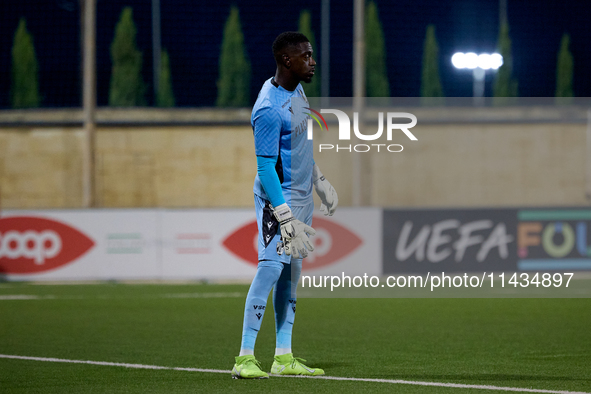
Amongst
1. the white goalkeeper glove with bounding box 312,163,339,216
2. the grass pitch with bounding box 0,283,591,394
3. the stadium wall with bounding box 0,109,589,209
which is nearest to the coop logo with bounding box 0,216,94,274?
the grass pitch with bounding box 0,283,591,394

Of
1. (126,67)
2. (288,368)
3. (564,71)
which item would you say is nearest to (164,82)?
(126,67)

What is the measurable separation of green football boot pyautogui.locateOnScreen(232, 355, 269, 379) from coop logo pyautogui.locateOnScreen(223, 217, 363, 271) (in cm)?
878

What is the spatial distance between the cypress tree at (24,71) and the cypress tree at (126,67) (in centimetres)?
239

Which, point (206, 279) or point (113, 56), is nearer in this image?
point (206, 279)

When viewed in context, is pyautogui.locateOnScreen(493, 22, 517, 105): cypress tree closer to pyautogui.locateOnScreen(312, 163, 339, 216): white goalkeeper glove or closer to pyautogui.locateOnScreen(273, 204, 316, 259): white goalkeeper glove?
pyautogui.locateOnScreen(312, 163, 339, 216): white goalkeeper glove

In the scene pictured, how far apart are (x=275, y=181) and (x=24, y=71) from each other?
Result: 24.3m

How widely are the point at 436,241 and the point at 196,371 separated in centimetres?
884

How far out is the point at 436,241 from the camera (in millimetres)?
14438

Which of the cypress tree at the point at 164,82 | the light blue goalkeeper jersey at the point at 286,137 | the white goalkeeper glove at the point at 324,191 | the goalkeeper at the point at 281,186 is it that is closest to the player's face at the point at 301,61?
the goalkeeper at the point at 281,186

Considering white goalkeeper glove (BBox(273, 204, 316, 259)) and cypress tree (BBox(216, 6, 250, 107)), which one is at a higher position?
cypress tree (BBox(216, 6, 250, 107))

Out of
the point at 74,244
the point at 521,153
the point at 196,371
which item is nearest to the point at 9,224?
the point at 74,244

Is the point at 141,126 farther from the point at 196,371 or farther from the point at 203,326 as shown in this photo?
the point at 196,371

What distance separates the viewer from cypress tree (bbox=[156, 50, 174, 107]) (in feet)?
95.5

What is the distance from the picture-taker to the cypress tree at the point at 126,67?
28016mm
